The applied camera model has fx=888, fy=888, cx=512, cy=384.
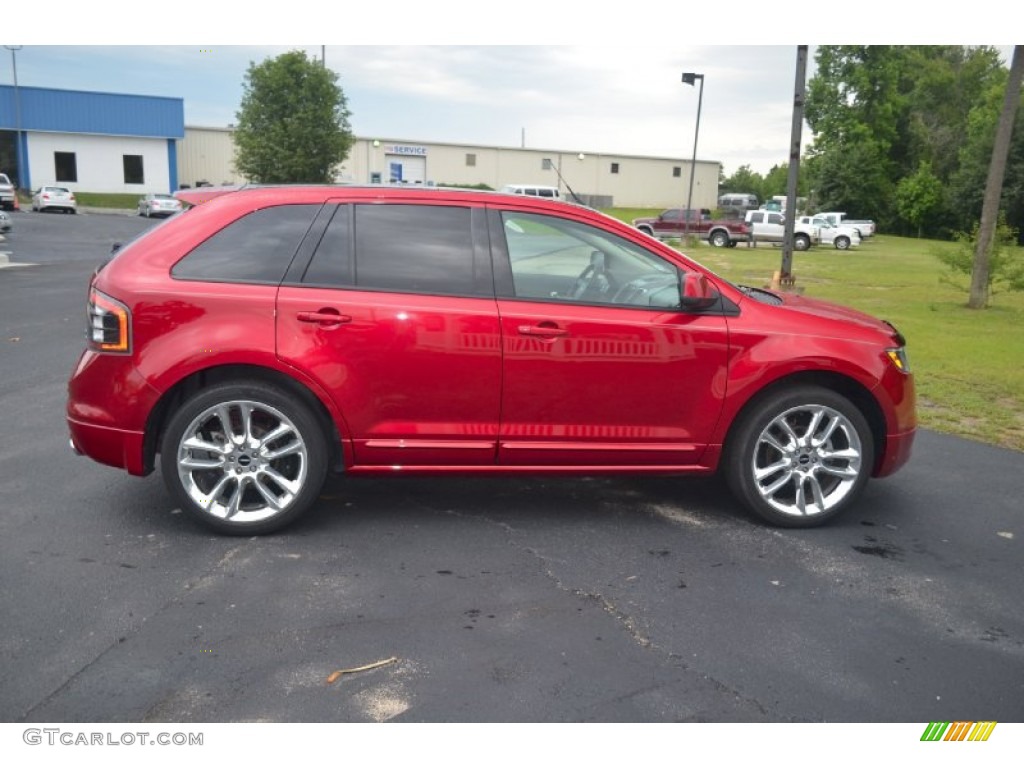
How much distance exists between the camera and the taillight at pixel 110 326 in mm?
4266

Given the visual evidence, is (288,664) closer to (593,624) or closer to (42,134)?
(593,624)

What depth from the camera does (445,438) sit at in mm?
4531

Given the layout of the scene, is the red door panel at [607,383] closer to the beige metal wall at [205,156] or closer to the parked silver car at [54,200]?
the parked silver car at [54,200]

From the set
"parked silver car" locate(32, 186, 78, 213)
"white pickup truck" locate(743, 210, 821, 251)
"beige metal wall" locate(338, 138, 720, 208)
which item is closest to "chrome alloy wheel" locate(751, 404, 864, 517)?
"white pickup truck" locate(743, 210, 821, 251)

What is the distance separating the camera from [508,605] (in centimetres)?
377

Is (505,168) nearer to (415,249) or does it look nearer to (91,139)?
(91,139)

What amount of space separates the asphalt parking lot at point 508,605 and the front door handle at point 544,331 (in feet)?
3.42

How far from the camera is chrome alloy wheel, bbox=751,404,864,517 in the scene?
476 centimetres

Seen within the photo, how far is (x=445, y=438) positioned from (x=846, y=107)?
7172 centimetres

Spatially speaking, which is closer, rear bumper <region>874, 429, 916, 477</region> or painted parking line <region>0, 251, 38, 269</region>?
rear bumper <region>874, 429, 916, 477</region>

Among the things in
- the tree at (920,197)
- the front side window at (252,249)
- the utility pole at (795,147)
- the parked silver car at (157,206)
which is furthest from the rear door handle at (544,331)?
the tree at (920,197)

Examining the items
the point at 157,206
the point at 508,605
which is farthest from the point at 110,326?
the point at 157,206

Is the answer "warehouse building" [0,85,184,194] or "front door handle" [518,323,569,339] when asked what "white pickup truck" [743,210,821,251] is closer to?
"warehouse building" [0,85,184,194]

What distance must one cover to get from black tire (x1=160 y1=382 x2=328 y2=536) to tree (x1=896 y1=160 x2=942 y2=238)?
216 ft
